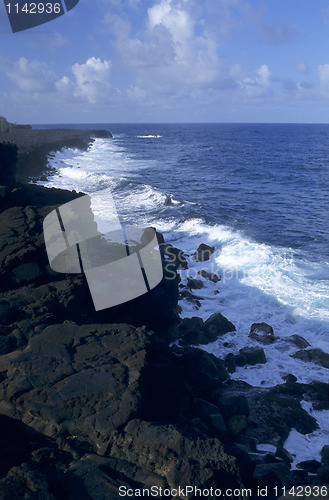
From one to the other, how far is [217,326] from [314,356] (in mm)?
3307

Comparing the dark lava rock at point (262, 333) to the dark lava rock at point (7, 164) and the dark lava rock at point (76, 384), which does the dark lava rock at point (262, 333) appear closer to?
the dark lava rock at point (76, 384)

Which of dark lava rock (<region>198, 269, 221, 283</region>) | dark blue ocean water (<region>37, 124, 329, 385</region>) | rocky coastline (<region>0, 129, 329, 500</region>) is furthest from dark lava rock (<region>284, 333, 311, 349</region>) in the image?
dark lava rock (<region>198, 269, 221, 283</region>)

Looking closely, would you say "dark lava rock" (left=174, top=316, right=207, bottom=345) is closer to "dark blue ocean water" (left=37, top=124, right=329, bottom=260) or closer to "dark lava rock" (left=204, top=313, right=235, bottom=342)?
"dark lava rock" (left=204, top=313, right=235, bottom=342)

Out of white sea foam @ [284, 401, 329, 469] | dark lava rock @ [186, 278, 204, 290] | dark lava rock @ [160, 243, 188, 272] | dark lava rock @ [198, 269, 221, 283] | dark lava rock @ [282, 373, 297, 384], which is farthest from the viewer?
dark lava rock @ [160, 243, 188, 272]

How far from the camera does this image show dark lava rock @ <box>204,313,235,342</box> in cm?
1307

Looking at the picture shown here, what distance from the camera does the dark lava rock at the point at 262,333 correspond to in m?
13.0

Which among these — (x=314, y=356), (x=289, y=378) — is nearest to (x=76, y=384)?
(x=289, y=378)

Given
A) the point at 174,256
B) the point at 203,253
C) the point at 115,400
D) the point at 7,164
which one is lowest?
the point at 203,253

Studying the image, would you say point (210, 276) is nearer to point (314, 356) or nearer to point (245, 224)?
point (314, 356)

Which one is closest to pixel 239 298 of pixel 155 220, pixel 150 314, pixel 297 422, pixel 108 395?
pixel 150 314

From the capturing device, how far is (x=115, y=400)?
664 centimetres

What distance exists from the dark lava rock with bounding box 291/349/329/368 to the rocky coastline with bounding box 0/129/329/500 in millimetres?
41

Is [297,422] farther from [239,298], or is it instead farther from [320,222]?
[320,222]

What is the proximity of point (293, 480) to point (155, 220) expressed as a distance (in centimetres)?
2130
